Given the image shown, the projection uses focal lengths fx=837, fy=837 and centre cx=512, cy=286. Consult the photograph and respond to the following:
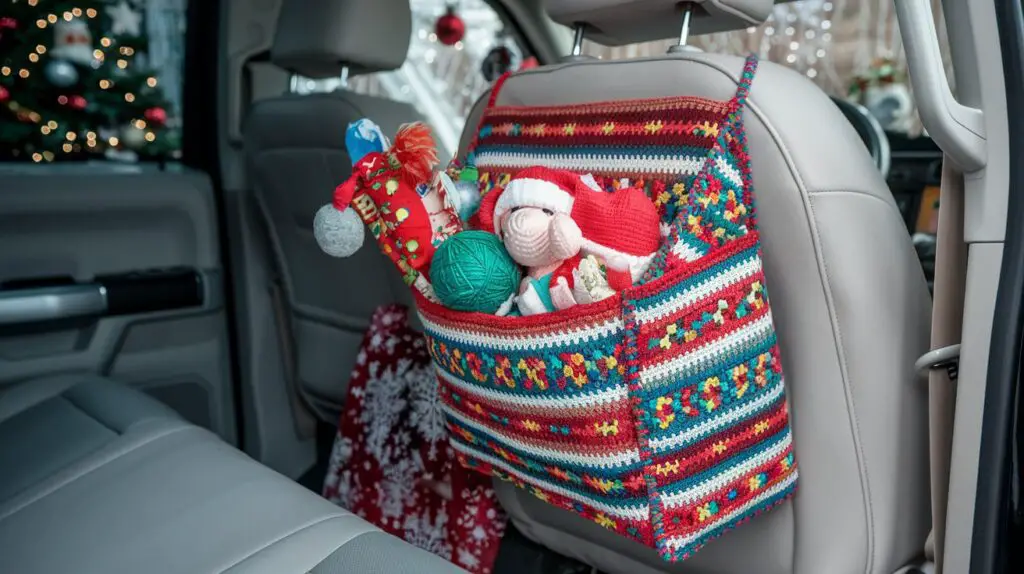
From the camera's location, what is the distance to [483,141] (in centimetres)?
113

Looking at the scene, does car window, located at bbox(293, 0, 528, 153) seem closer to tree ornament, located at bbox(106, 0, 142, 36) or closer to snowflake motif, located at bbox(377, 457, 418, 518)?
tree ornament, located at bbox(106, 0, 142, 36)

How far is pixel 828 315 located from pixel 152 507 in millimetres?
819

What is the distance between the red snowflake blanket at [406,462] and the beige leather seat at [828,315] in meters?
0.46

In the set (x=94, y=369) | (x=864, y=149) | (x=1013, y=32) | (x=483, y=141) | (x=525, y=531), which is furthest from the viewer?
(x=94, y=369)

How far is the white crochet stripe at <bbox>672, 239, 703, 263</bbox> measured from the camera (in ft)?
2.63

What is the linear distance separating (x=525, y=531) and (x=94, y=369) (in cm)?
99

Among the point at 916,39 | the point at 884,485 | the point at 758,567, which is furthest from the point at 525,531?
the point at 916,39

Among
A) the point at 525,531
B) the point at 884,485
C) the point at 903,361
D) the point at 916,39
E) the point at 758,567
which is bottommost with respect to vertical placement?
the point at 525,531

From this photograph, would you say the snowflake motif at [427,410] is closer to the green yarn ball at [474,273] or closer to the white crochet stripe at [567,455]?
the white crochet stripe at [567,455]

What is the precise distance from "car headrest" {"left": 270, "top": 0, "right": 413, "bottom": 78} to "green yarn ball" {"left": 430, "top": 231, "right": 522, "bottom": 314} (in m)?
0.73

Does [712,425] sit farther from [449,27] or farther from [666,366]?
[449,27]

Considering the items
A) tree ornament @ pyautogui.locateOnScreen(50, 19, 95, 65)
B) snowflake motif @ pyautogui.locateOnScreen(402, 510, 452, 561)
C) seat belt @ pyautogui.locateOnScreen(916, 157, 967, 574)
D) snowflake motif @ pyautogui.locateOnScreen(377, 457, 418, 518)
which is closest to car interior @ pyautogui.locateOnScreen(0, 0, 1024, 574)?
seat belt @ pyautogui.locateOnScreen(916, 157, 967, 574)

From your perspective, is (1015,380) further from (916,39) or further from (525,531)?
(525,531)

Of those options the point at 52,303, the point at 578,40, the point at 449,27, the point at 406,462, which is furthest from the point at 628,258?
the point at 449,27
